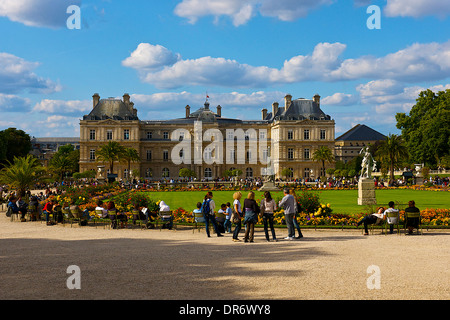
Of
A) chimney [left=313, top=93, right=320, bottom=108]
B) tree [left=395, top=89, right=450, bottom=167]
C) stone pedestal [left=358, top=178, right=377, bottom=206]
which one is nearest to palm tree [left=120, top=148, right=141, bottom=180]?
chimney [left=313, top=93, right=320, bottom=108]

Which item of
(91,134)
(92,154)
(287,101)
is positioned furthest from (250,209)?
(287,101)

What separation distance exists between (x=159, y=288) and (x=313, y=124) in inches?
2922

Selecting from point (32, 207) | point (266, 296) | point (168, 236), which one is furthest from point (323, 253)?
point (32, 207)

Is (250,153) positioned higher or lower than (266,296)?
higher

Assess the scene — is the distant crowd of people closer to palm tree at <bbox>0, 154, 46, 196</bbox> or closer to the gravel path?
the gravel path

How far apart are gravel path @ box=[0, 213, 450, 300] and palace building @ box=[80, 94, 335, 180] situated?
2542 inches

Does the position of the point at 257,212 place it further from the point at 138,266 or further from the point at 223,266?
the point at 138,266

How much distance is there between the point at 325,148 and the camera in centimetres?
7388

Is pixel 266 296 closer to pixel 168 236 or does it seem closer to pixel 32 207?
pixel 168 236

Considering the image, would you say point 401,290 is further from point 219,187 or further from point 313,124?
point 313,124
